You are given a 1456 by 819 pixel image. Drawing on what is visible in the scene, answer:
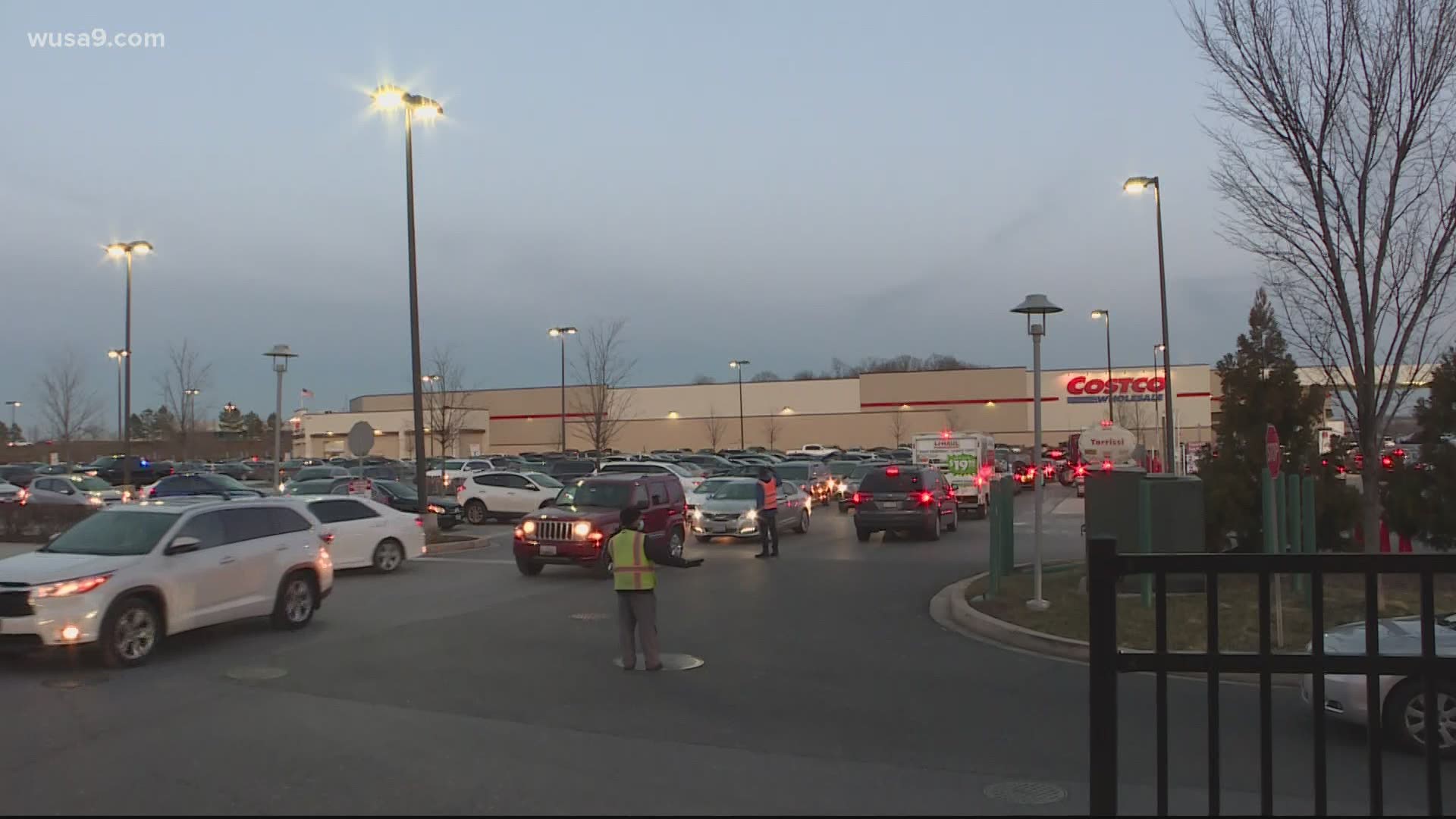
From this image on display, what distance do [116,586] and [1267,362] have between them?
17.7m

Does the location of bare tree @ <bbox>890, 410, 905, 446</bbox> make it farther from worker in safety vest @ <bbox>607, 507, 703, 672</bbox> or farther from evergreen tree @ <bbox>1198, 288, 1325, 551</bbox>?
worker in safety vest @ <bbox>607, 507, 703, 672</bbox>

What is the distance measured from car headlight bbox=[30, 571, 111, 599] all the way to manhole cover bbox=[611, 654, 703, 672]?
5067mm

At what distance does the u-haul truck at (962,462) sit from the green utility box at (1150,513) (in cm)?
1774

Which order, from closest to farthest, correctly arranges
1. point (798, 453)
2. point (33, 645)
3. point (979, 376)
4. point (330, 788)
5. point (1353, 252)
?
point (330, 788)
point (33, 645)
point (1353, 252)
point (798, 453)
point (979, 376)

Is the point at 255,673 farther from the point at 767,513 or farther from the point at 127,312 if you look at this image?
the point at 127,312

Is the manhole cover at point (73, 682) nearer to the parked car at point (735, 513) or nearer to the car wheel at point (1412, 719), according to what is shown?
the car wheel at point (1412, 719)

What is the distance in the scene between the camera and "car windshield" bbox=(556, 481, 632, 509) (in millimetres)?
19562

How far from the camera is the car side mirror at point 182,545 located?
37.4 ft

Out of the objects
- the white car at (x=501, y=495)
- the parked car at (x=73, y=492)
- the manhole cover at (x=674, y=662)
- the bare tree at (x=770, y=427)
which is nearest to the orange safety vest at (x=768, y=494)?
the manhole cover at (x=674, y=662)

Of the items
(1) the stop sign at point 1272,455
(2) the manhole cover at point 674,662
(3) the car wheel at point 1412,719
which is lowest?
(2) the manhole cover at point 674,662

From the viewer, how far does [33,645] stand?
1022 centimetres

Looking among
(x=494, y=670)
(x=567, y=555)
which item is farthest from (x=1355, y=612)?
(x=567, y=555)

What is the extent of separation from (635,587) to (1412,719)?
6.38 m

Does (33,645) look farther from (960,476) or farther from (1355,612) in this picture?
(960,476)
